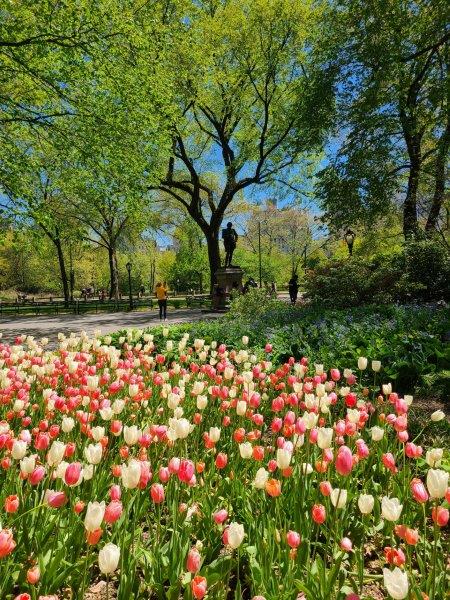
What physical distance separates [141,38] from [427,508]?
13996mm

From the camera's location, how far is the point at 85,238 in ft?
44.5

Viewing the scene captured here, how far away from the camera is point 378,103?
15789 millimetres

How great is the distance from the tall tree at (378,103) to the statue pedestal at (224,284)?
6.55 metres

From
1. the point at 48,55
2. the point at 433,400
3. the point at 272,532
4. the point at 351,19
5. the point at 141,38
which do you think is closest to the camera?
the point at 272,532

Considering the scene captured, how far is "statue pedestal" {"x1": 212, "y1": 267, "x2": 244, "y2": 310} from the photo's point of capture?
2253 cm

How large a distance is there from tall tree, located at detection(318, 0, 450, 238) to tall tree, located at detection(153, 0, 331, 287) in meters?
2.16

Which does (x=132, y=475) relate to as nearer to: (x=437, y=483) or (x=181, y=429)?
(x=181, y=429)

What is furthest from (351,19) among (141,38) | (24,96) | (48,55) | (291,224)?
(291,224)

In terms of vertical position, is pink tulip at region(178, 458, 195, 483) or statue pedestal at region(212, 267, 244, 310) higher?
statue pedestal at region(212, 267, 244, 310)

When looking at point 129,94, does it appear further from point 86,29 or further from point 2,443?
point 2,443

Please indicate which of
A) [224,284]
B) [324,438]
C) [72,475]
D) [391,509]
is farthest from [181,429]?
[224,284]

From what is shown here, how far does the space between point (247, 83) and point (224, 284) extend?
1163 centimetres

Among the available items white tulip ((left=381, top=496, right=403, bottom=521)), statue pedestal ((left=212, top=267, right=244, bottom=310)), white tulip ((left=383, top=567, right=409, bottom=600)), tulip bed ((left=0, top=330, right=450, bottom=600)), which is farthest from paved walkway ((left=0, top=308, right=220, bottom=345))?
white tulip ((left=383, top=567, right=409, bottom=600))

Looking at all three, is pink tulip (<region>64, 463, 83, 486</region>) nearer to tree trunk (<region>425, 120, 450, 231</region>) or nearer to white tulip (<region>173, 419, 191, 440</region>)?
white tulip (<region>173, 419, 191, 440</region>)
